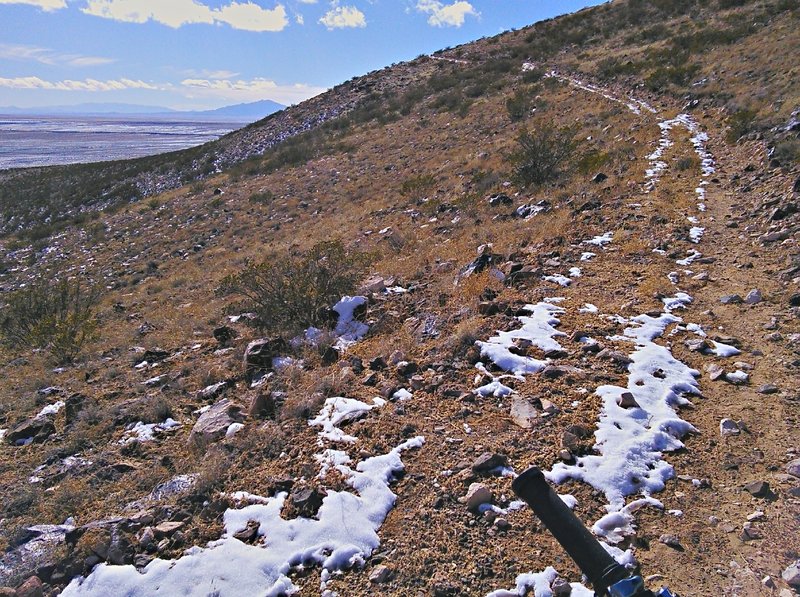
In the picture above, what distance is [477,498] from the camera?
349cm

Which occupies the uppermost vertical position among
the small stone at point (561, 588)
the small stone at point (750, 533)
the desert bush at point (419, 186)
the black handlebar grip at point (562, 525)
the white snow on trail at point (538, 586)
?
the desert bush at point (419, 186)

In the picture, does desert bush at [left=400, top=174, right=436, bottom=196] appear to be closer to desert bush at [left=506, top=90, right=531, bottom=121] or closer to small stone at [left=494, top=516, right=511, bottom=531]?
desert bush at [left=506, top=90, right=531, bottom=121]

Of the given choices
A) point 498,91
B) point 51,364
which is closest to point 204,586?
point 51,364

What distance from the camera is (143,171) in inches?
1371

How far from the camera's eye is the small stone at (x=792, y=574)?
262 centimetres

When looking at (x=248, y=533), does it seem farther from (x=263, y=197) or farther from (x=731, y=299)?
(x=263, y=197)

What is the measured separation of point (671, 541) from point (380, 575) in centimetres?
185

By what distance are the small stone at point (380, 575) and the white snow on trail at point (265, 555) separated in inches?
5.4

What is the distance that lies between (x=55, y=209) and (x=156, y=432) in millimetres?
32355

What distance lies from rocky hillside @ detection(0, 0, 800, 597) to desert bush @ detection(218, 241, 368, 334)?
6cm

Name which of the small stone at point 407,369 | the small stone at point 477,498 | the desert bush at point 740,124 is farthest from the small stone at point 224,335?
the desert bush at point 740,124

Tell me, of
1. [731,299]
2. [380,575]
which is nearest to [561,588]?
[380,575]

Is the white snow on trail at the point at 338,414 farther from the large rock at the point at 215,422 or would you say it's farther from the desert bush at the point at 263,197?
the desert bush at the point at 263,197

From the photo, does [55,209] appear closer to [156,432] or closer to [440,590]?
[156,432]
